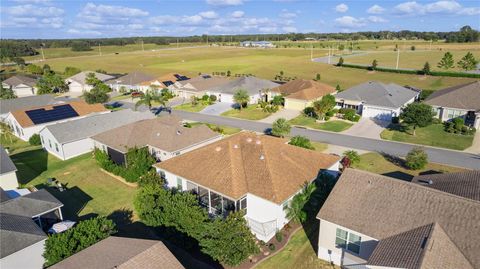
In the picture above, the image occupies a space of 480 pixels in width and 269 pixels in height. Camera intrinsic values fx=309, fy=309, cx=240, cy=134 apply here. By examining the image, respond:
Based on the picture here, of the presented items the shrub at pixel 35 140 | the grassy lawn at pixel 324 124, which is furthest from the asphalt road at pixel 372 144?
the shrub at pixel 35 140

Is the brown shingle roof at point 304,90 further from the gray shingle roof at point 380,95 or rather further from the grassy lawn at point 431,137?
the grassy lawn at point 431,137

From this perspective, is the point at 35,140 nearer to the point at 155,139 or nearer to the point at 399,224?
the point at 155,139

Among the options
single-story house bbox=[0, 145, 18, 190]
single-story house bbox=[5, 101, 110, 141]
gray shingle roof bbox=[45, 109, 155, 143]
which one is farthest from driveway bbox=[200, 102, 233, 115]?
single-story house bbox=[0, 145, 18, 190]

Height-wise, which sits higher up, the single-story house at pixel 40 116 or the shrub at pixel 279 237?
the single-story house at pixel 40 116

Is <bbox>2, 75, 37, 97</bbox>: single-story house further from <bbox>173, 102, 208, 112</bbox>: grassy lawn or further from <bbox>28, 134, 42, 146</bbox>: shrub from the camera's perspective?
<bbox>28, 134, 42, 146</bbox>: shrub

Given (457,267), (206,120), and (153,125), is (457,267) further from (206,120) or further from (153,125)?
(206,120)

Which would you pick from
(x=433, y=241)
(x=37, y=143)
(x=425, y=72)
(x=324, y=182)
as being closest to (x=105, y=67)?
(x=37, y=143)
